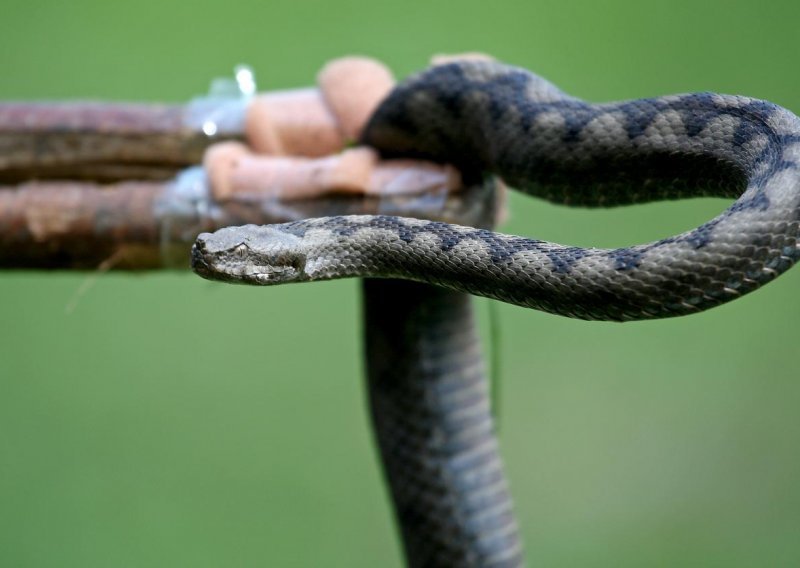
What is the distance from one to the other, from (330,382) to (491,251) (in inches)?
158

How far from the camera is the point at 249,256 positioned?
8.45 ft

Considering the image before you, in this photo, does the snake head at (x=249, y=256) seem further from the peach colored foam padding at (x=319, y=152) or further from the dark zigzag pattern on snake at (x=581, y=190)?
the peach colored foam padding at (x=319, y=152)

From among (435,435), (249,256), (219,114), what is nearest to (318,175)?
(219,114)

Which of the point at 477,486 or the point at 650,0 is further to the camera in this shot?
the point at 650,0

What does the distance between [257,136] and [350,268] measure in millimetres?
1402

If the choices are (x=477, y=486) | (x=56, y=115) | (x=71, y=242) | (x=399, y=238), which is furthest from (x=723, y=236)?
(x=56, y=115)

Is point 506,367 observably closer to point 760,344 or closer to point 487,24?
point 760,344

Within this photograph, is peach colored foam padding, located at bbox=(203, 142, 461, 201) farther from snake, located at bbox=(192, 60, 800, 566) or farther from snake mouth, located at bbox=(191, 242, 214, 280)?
snake mouth, located at bbox=(191, 242, 214, 280)

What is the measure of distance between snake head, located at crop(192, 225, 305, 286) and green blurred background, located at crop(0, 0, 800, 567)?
9.61 ft

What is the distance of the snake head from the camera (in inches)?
101

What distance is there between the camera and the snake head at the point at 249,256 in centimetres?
256

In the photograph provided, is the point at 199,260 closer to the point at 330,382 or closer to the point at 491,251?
the point at 491,251

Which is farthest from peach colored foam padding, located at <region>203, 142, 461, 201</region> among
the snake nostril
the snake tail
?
the snake nostril

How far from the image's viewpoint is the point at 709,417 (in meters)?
5.91
